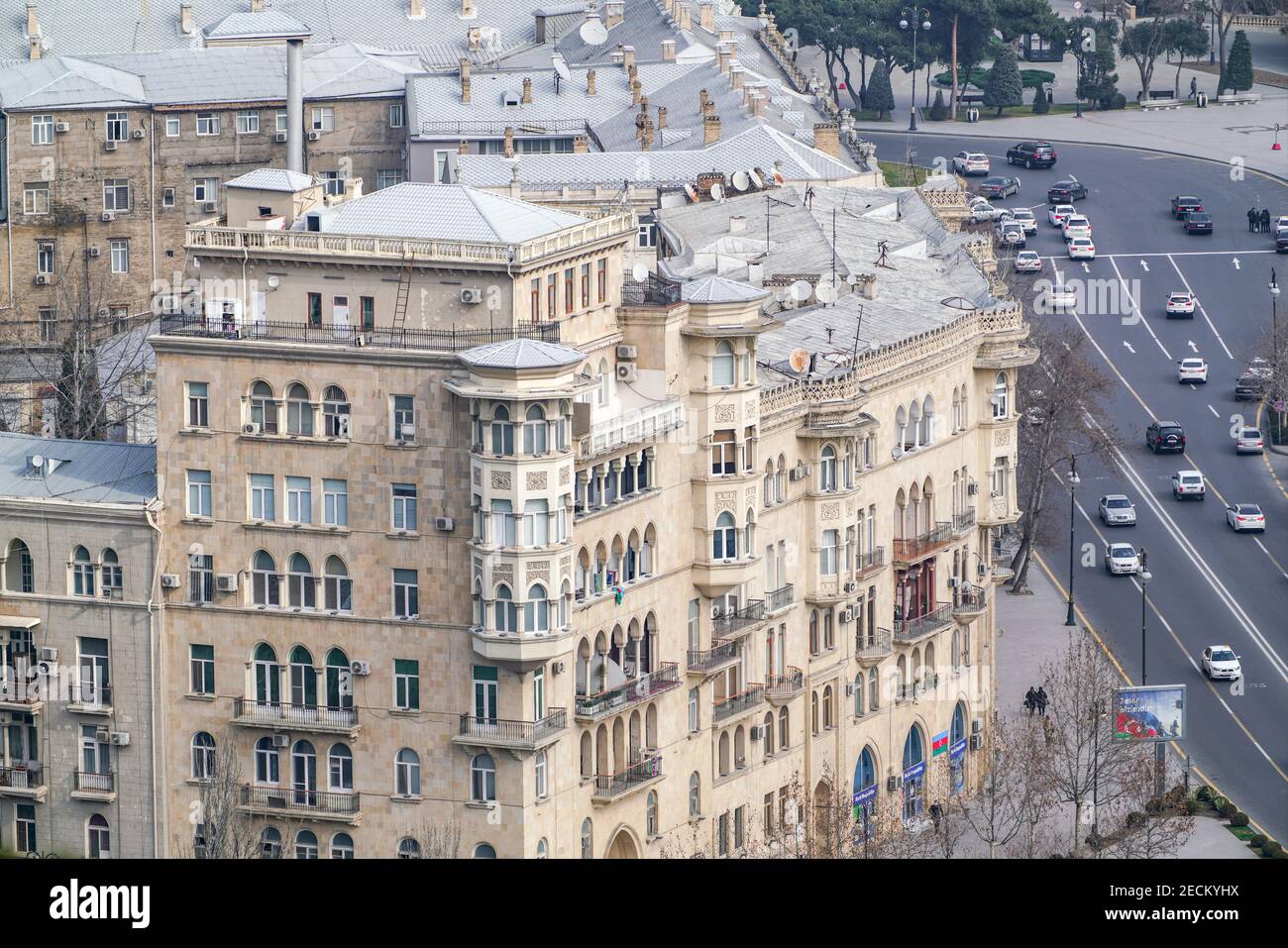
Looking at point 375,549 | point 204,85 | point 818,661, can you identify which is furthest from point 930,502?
point 204,85

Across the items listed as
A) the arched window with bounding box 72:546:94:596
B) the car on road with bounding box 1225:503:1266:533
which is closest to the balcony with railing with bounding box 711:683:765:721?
the arched window with bounding box 72:546:94:596

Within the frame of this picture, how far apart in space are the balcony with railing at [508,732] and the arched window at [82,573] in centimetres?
1286

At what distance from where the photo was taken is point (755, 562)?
10025cm

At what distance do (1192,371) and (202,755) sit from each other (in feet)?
332

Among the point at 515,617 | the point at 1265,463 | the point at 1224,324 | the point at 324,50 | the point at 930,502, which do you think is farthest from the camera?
the point at 1224,324

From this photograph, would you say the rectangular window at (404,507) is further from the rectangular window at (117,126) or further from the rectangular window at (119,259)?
the rectangular window at (117,126)

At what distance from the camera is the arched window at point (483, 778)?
88188mm

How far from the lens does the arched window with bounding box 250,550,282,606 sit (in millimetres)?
90938

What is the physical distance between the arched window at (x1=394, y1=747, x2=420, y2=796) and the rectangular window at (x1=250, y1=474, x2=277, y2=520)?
7.86m

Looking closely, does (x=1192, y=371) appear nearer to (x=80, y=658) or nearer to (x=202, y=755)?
(x=202, y=755)

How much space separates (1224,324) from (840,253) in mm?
73905

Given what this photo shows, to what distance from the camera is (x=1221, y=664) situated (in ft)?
432
